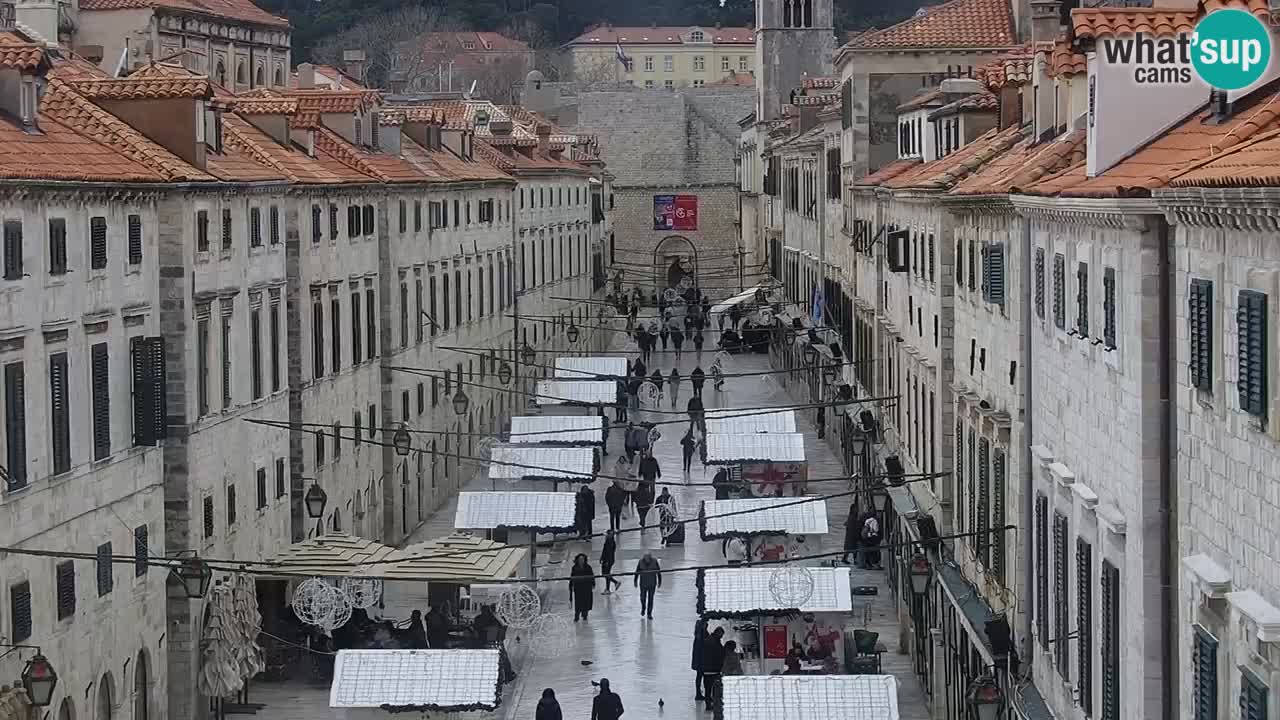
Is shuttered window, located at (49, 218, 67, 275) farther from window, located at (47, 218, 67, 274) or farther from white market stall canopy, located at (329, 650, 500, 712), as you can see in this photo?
white market stall canopy, located at (329, 650, 500, 712)

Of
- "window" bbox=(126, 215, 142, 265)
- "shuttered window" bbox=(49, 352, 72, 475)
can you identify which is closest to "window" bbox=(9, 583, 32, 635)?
"shuttered window" bbox=(49, 352, 72, 475)

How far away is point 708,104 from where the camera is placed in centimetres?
12294

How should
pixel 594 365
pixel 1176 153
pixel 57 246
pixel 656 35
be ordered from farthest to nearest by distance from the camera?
pixel 656 35
pixel 594 365
pixel 57 246
pixel 1176 153

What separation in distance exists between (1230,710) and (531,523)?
89.2ft

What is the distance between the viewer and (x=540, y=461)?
46062mm

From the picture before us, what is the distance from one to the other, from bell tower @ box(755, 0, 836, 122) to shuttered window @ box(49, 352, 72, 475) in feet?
283

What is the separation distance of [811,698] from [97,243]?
10.6 meters

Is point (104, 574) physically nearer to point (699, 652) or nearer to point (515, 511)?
point (699, 652)

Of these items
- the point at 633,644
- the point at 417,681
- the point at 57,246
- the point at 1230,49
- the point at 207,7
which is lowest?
the point at 633,644

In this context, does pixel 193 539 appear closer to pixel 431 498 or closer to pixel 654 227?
pixel 431 498

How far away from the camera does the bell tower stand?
369 ft

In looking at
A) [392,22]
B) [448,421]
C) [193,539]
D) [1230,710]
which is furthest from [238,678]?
[392,22]

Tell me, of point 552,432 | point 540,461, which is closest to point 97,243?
point 540,461

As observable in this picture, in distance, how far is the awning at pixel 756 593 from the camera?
30.2m
